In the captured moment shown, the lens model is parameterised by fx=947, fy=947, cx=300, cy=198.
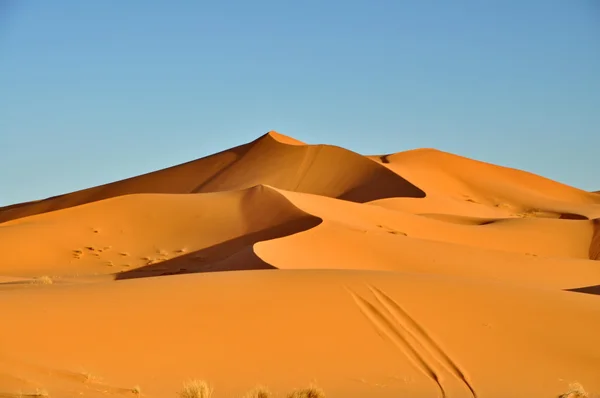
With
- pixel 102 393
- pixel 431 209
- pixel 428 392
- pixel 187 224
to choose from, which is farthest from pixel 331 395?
pixel 431 209

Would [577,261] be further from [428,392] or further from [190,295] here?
[428,392]

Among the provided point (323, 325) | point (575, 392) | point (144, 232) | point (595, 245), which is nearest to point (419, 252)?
point (595, 245)

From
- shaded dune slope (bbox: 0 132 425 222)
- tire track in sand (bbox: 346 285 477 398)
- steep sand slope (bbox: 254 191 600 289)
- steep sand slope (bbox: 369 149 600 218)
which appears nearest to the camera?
tire track in sand (bbox: 346 285 477 398)

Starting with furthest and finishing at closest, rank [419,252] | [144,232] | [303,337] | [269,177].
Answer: [269,177], [144,232], [419,252], [303,337]

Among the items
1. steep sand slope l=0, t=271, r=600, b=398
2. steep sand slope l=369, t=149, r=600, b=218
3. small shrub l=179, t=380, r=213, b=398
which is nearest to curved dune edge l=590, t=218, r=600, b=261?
steep sand slope l=369, t=149, r=600, b=218

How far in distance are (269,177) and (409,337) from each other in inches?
1436

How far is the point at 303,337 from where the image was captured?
11570 millimetres

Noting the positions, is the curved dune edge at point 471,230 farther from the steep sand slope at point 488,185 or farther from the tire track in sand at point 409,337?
the tire track in sand at point 409,337

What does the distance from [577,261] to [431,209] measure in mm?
15441

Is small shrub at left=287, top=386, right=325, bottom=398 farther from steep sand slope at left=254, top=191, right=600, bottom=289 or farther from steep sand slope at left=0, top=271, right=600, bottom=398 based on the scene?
steep sand slope at left=254, top=191, right=600, bottom=289

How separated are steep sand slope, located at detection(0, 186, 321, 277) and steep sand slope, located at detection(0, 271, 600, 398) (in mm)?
11280

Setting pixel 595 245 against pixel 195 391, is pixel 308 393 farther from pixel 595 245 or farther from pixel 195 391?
pixel 595 245

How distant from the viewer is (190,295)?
13.0 metres

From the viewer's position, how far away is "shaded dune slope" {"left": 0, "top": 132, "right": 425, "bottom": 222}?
154 ft
